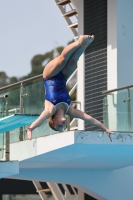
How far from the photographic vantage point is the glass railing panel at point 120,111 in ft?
65.0

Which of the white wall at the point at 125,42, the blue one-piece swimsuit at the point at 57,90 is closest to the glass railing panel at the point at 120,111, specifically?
the white wall at the point at 125,42

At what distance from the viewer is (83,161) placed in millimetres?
20453

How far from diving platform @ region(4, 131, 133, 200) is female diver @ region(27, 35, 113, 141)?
224cm

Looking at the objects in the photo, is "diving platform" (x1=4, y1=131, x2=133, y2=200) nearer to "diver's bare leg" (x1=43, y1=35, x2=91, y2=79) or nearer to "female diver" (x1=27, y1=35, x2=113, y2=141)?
"female diver" (x1=27, y1=35, x2=113, y2=141)

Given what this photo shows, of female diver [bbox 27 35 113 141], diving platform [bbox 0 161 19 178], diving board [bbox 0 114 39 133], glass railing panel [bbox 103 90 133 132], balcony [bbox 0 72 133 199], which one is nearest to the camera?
female diver [bbox 27 35 113 141]

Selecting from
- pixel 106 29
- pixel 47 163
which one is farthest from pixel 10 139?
pixel 106 29

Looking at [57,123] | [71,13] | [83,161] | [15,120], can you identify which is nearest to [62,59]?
[57,123]

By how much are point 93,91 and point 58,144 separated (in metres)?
5.02

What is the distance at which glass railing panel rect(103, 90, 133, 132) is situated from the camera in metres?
19.8

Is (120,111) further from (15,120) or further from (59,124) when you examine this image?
(59,124)

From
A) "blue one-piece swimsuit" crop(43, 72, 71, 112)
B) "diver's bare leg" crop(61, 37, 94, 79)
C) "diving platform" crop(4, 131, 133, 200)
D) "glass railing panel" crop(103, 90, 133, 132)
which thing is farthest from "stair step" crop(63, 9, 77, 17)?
"diver's bare leg" crop(61, 37, 94, 79)

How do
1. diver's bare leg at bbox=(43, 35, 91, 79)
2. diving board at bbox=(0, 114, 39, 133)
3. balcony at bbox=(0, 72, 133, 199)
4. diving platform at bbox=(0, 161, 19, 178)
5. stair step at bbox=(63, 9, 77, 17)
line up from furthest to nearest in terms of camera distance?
stair step at bbox=(63, 9, 77, 17) → balcony at bbox=(0, 72, 133, 199) → diving platform at bbox=(0, 161, 19, 178) → diving board at bbox=(0, 114, 39, 133) → diver's bare leg at bbox=(43, 35, 91, 79)

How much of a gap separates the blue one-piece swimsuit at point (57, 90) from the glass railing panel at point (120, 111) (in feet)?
11.3

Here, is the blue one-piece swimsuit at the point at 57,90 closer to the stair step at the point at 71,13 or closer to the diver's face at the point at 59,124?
the diver's face at the point at 59,124
